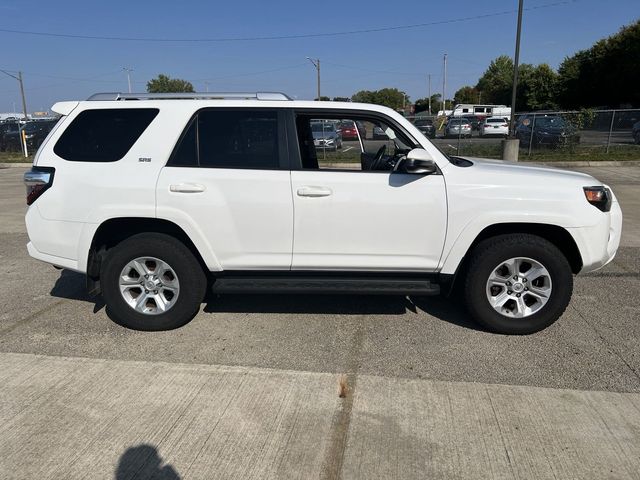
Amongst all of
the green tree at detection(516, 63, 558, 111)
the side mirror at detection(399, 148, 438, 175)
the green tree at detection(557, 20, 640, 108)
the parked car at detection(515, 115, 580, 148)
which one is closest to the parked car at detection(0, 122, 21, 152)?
the parked car at detection(515, 115, 580, 148)

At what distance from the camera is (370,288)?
4160 millimetres

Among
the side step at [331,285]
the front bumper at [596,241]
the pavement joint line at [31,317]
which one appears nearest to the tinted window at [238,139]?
the side step at [331,285]

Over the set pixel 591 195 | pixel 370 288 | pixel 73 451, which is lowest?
pixel 73 451

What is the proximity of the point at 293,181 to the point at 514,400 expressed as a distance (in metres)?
2.19

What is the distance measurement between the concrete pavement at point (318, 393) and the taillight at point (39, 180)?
115 centimetres

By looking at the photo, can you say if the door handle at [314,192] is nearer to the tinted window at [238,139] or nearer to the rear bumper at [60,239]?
the tinted window at [238,139]

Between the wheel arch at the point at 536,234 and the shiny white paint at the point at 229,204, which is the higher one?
the shiny white paint at the point at 229,204

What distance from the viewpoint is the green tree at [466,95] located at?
368 feet

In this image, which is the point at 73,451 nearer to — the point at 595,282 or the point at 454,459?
the point at 454,459

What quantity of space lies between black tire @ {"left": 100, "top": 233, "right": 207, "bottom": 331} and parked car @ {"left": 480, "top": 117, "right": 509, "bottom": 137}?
1268 inches

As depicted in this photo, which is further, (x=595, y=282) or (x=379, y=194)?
(x=595, y=282)

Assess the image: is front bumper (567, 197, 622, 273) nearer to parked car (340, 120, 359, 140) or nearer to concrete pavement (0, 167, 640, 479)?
concrete pavement (0, 167, 640, 479)

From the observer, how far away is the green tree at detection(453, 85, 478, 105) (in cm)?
11206

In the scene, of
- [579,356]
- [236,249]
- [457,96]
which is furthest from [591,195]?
[457,96]
